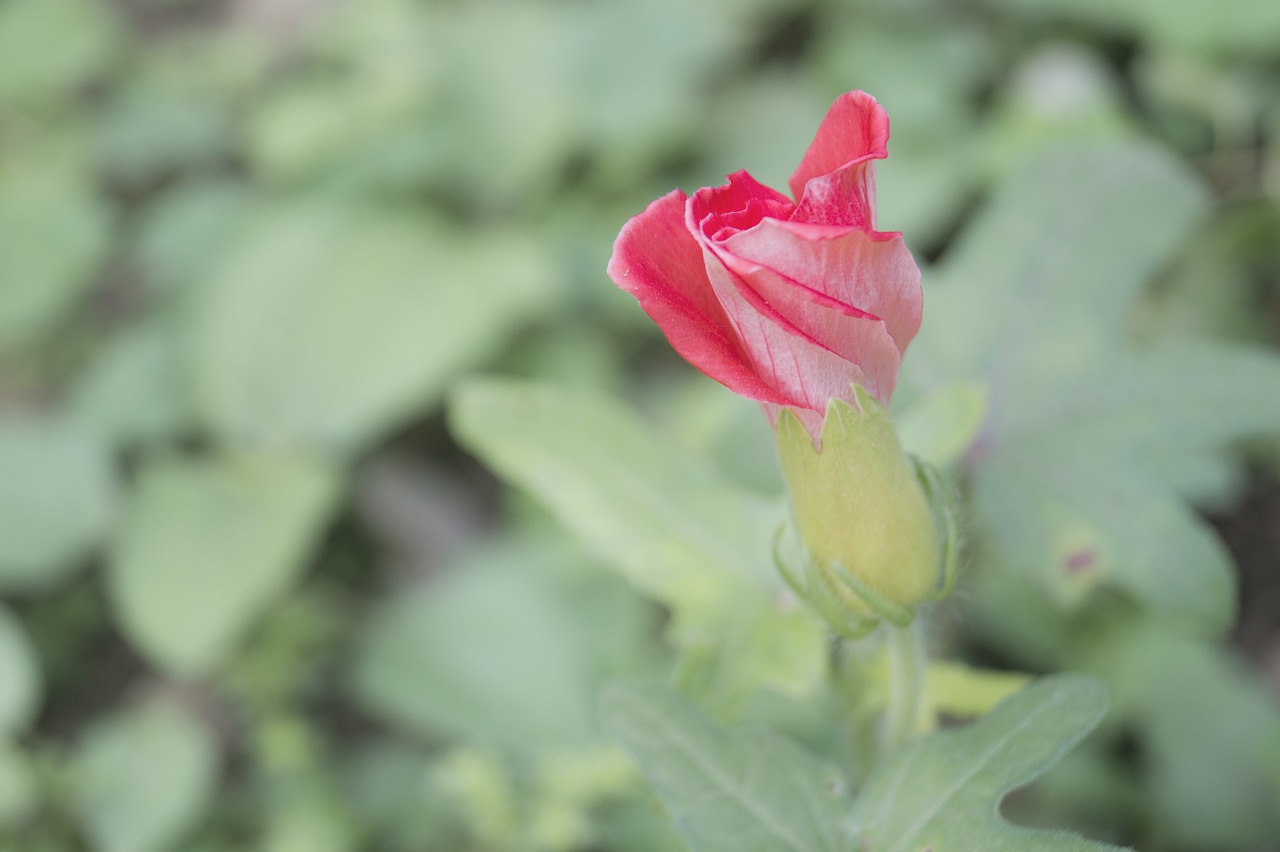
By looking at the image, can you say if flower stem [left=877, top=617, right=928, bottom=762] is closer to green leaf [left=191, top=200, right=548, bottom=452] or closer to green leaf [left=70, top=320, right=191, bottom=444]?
green leaf [left=191, top=200, right=548, bottom=452]

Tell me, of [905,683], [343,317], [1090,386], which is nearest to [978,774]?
[905,683]

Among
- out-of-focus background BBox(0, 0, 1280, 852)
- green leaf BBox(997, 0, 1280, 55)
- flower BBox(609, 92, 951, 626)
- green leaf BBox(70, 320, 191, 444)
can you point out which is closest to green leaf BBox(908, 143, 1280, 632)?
out-of-focus background BBox(0, 0, 1280, 852)

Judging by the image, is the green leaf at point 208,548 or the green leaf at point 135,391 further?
the green leaf at point 135,391

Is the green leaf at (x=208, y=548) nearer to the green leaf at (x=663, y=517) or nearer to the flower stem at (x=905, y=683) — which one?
the green leaf at (x=663, y=517)

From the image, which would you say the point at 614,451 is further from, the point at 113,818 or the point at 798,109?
the point at 798,109

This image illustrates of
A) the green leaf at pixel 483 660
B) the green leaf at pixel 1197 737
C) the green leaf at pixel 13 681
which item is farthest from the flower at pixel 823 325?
the green leaf at pixel 13 681

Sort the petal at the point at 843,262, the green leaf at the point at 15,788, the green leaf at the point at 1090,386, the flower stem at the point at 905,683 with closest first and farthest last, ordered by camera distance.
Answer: the petal at the point at 843,262 → the flower stem at the point at 905,683 → the green leaf at the point at 1090,386 → the green leaf at the point at 15,788
